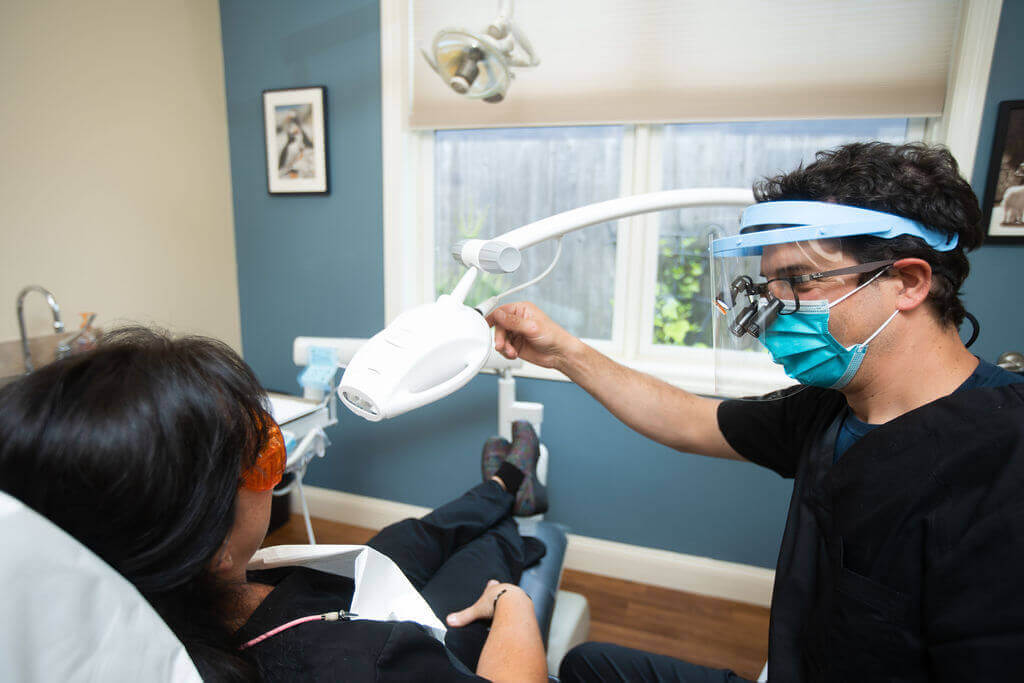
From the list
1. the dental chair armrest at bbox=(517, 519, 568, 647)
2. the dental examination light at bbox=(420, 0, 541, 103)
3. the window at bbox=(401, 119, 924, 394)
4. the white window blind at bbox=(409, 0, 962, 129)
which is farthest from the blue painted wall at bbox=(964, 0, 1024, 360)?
the dental chair armrest at bbox=(517, 519, 568, 647)

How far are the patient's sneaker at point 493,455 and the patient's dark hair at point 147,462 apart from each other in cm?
112

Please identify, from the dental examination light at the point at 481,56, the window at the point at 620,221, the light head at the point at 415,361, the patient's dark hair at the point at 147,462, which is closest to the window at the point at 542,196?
the window at the point at 620,221

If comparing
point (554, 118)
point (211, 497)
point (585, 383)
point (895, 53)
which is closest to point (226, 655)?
point (211, 497)

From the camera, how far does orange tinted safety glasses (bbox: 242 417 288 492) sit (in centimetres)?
70

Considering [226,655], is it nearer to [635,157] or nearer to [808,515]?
[808,515]

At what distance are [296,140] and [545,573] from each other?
1.95 m

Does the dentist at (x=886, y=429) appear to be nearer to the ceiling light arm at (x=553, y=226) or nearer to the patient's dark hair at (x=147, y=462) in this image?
the ceiling light arm at (x=553, y=226)

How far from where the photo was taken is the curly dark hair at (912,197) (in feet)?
2.81

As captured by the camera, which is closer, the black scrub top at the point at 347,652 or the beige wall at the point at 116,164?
the black scrub top at the point at 347,652

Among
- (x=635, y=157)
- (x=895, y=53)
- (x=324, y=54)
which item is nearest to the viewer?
(x=895, y=53)

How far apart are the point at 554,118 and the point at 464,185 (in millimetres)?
493

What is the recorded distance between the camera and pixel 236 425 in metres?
0.65

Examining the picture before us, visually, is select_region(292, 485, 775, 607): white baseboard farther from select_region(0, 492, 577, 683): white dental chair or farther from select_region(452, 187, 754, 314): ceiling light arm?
select_region(0, 492, 577, 683): white dental chair

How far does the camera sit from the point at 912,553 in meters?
0.78
